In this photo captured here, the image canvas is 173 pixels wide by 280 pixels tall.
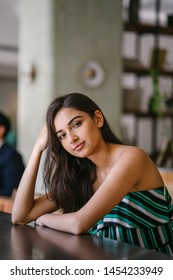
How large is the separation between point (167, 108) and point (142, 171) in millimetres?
4527

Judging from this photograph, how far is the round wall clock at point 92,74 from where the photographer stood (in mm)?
→ 5715

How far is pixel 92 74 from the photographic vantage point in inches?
224

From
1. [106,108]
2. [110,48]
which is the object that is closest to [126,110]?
[106,108]

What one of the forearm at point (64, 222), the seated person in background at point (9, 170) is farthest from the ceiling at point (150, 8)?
the forearm at point (64, 222)

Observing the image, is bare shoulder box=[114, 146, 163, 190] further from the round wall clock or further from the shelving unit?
the shelving unit

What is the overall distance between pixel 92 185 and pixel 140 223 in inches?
9.5

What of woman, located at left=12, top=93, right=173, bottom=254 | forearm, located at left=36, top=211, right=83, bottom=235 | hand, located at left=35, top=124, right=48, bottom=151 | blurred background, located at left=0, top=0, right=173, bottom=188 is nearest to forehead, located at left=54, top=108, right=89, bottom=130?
woman, located at left=12, top=93, right=173, bottom=254

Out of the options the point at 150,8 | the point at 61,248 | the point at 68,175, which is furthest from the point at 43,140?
the point at 150,8

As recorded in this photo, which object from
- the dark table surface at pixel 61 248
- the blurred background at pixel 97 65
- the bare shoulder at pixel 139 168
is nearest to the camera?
the dark table surface at pixel 61 248

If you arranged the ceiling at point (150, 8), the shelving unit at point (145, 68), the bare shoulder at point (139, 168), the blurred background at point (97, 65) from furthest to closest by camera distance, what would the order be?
the ceiling at point (150, 8), the shelving unit at point (145, 68), the blurred background at point (97, 65), the bare shoulder at point (139, 168)

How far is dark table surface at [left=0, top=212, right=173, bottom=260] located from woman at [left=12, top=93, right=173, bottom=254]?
0.11 meters

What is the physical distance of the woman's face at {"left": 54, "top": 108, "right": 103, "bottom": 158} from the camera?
1.74 metres

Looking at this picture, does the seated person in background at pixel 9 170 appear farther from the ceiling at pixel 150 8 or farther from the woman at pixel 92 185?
the ceiling at pixel 150 8
